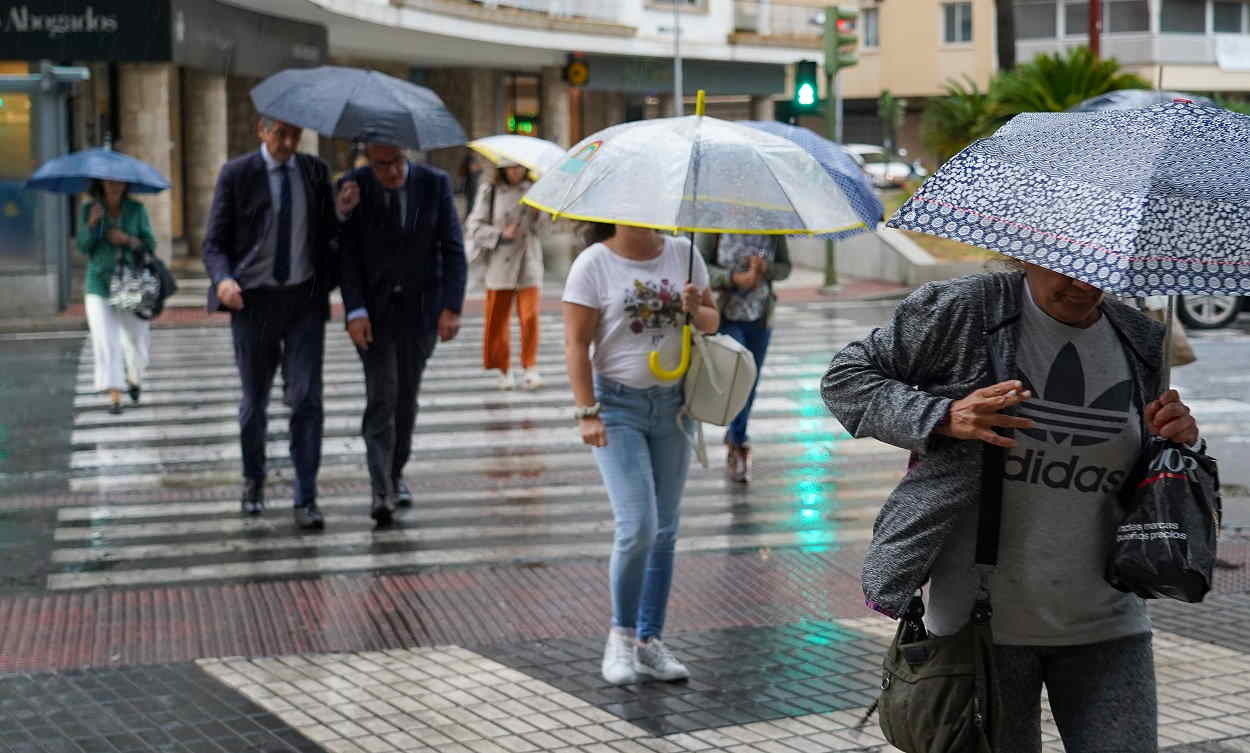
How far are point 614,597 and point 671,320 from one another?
0.96 metres

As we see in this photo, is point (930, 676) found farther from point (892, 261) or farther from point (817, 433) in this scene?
point (892, 261)

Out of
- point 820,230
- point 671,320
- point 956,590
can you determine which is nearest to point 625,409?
point 671,320

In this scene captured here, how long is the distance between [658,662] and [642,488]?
61 centimetres

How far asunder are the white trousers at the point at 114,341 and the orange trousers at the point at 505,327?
250cm

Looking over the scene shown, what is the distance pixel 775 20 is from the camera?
161ft

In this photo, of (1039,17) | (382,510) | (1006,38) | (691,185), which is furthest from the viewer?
(1039,17)

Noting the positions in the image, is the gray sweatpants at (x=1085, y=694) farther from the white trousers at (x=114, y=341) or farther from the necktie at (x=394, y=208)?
the white trousers at (x=114, y=341)

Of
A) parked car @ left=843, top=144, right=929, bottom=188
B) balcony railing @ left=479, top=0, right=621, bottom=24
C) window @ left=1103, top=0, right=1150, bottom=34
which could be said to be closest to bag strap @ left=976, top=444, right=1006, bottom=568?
balcony railing @ left=479, top=0, right=621, bottom=24

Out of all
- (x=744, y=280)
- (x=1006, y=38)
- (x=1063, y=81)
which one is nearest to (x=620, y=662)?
(x=744, y=280)

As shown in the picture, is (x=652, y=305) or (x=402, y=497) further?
(x=402, y=497)

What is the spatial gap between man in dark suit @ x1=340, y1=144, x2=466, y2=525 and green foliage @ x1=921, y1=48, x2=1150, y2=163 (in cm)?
1766

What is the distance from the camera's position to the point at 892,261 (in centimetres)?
2706

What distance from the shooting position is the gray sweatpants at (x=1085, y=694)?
371 centimetres

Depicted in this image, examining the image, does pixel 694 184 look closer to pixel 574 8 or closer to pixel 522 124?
pixel 574 8
